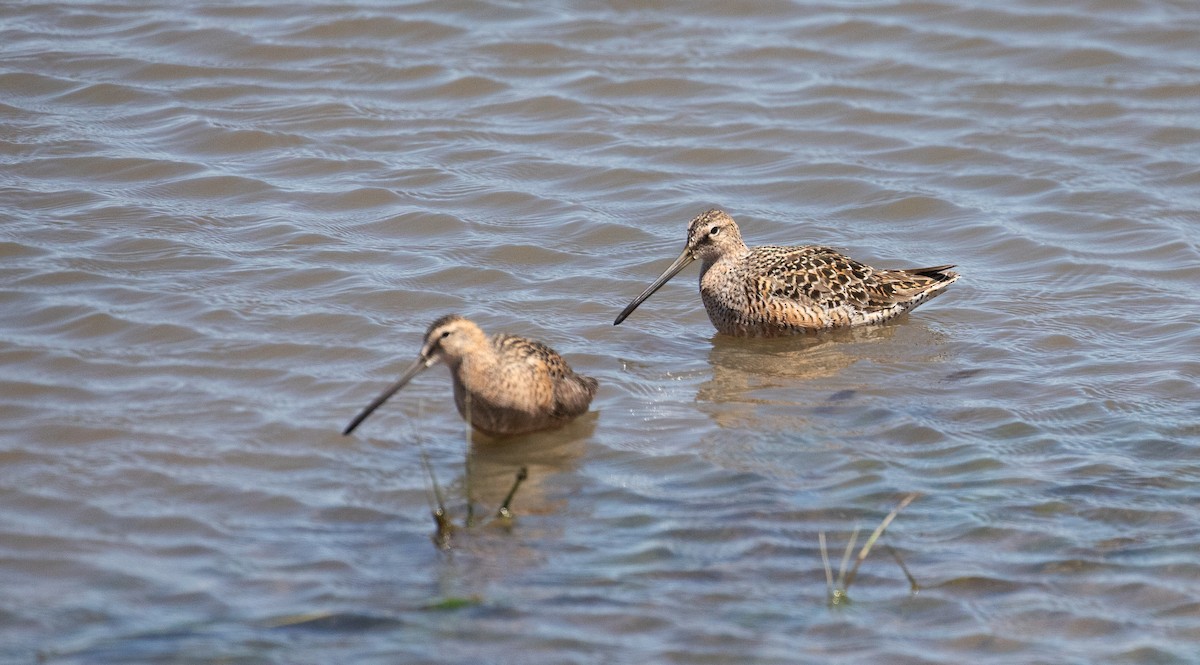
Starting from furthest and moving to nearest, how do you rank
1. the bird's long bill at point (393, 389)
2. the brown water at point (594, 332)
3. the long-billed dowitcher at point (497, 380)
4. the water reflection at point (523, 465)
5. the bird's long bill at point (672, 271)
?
1. the bird's long bill at point (672, 271)
2. the long-billed dowitcher at point (497, 380)
3. the bird's long bill at point (393, 389)
4. the water reflection at point (523, 465)
5. the brown water at point (594, 332)

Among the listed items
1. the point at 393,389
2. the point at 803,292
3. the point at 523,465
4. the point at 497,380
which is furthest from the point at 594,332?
the point at 393,389

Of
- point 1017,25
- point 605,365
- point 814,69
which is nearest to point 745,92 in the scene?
point 814,69

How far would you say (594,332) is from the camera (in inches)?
260

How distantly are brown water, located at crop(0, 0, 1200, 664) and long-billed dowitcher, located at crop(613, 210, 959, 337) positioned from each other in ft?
0.50

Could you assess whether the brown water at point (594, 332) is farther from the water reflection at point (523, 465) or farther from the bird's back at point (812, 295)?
the bird's back at point (812, 295)

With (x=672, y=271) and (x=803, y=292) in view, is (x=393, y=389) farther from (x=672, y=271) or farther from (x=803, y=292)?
(x=803, y=292)

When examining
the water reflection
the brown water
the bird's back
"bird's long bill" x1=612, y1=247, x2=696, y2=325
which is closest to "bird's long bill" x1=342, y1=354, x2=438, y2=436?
the brown water

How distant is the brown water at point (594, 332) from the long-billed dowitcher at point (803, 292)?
152mm

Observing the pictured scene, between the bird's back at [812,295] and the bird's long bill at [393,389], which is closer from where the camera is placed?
the bird's long bill at [393,389]

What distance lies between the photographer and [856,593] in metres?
4.38

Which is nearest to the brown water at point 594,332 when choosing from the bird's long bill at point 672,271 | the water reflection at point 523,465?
the water reflection at point 523,465

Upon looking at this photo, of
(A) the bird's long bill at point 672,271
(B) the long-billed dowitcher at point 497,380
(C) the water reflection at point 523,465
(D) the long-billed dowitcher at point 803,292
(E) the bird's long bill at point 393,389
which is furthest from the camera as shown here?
(A) the bird's long bill at point 672,271

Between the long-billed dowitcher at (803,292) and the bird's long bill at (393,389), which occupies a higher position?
the bird's long bill at (393,389)

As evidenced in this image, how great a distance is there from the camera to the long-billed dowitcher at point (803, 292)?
6797 mm
